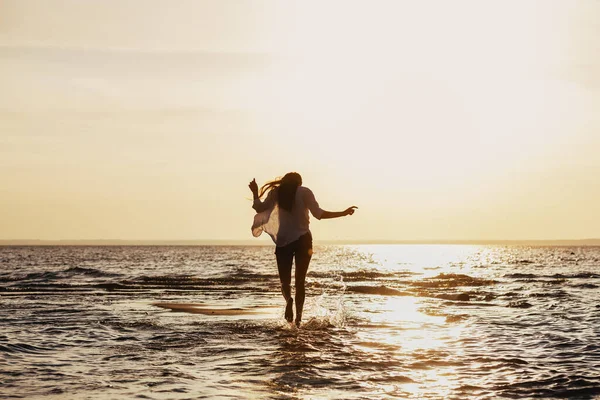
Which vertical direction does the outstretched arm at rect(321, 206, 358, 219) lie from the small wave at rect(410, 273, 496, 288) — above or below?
above

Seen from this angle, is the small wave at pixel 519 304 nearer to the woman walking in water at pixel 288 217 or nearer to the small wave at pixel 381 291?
the small wave at pixel 381 291

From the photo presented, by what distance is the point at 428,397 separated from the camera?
6.93 meters

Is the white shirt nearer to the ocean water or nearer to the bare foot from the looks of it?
the bare foot

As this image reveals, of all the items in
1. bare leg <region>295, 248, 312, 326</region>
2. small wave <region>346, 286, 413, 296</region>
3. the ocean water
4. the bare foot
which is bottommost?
small wave <region>346, 286, 413, 296</region>

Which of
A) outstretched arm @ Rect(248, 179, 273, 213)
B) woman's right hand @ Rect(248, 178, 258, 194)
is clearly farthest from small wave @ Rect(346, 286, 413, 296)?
woman's right hand @ Rect(248, 178, 258, 194)

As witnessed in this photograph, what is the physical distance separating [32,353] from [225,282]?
2243 centimetres

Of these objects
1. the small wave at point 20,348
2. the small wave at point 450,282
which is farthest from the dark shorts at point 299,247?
the small wave at point 450,282

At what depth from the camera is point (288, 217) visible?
12.5m

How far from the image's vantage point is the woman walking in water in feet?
40.7

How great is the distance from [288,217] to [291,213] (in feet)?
0.30

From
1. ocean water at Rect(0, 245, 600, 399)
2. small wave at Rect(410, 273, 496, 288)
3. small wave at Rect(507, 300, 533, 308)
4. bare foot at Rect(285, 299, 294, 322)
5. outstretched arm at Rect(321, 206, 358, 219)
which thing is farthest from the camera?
small wave at Rect(410, 273, 496, 288)

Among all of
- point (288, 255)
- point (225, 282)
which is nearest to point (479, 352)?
point (288, 255)

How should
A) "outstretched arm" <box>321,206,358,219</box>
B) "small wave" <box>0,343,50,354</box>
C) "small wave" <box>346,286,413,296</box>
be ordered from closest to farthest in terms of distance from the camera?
"small wave" <box>0,343,50,354</box>
"outstretched arm" <box>321,206,358,219</box>
"small wave" <box>346,286,413,296</box>

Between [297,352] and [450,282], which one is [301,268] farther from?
[450,282]
